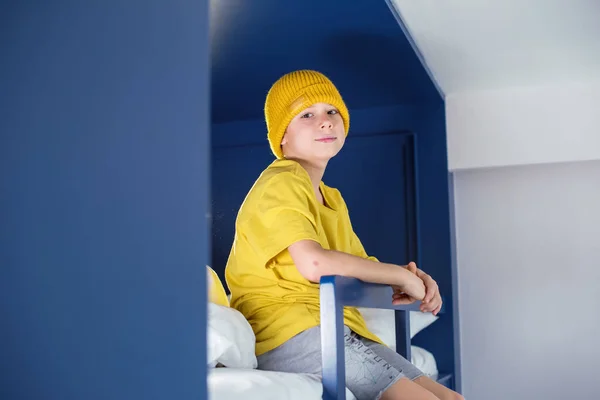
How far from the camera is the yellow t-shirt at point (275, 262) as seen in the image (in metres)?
1.43

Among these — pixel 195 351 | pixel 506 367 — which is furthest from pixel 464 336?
pixel 195 351

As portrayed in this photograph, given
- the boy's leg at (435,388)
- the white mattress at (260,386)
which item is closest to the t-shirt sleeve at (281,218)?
the white mattress at (260,386)

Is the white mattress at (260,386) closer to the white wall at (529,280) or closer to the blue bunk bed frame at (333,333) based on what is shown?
the blue bunk bed frame at (333,333)

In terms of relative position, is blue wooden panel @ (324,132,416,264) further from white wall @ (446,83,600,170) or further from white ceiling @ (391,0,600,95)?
white ceiling @ (391,0,600,95)

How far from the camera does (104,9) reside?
602 mm

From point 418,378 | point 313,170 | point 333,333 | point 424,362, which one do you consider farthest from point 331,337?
→ point 424,362

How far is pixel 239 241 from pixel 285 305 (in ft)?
0.57

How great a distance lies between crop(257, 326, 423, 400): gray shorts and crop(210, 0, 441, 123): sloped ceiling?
0.87 meters

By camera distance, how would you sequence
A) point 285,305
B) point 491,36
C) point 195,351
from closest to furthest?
point 195,351
point 285,305
point 491,36

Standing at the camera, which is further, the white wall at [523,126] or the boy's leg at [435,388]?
the white wall at [523,126]

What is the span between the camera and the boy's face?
1768mm

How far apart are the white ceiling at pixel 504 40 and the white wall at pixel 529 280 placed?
342 mm

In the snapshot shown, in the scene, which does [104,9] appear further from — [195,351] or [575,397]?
[575,397]

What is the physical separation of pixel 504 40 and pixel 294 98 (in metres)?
0.76
